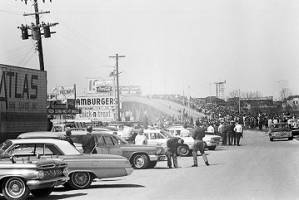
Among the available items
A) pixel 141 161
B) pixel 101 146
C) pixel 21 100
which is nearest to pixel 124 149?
pixel 141 161

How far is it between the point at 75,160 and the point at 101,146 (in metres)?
5.61

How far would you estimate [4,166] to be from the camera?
11828mm

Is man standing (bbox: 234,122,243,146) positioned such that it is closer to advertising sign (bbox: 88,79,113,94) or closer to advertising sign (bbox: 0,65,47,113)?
advertising sign (bbox: 0,65,47,113)

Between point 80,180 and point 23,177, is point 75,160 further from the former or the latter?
point 23,177

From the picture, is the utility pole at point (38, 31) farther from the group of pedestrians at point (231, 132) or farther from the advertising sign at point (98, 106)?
the advertising sign at point (98, 106)

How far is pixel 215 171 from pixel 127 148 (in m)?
3.53

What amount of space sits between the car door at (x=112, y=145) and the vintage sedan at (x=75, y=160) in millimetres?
5203

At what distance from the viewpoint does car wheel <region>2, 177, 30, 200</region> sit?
11.7 metres

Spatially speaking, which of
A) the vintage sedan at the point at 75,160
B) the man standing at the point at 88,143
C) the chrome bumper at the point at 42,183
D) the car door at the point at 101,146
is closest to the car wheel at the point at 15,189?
the chrome bumper at the point at 42,183

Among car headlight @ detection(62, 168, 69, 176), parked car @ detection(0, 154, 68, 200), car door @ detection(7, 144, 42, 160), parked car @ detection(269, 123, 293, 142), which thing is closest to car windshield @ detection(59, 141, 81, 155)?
car door @ detection(7, 144, 42, 160)

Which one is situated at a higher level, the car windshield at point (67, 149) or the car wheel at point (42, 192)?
the car windshield at point (67, 149)

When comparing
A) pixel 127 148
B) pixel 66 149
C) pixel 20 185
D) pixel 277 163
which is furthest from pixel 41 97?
pixel 20 185

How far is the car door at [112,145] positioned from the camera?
63.5 feet

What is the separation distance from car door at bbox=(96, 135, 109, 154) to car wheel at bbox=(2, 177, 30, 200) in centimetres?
728
